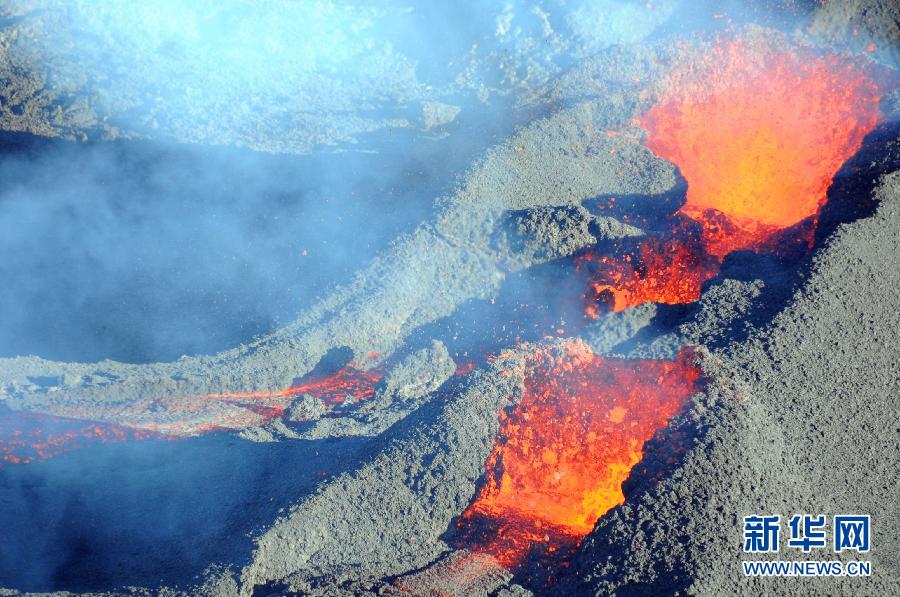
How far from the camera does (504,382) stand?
10008 millimetres

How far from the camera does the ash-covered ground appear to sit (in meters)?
8.33

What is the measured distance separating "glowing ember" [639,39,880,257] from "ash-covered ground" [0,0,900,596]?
7 cm

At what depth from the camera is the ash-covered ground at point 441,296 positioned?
8328 millimetres

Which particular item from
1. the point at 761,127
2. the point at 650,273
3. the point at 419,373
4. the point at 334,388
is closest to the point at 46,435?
the point at 334,388

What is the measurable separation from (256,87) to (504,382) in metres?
11.2

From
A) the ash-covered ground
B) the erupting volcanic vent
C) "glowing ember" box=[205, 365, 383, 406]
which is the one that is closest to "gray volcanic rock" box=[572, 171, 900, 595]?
the ash-covered ground

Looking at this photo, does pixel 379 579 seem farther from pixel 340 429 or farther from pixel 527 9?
pixel 527 9

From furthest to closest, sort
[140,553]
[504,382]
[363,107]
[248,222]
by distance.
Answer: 1. [363,107]
2. [248,222]
3. [504,382]
4. [140,553]

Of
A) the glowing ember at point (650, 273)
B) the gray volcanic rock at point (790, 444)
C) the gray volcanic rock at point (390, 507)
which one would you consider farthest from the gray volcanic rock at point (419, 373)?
the gray volcanic rock at point (790, 444)

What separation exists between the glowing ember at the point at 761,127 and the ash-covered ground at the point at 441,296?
0.07 metres

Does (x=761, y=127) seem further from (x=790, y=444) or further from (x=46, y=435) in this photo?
(x=46, y=435)

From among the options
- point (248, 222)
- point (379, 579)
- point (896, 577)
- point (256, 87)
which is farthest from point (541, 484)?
point (256, 87)

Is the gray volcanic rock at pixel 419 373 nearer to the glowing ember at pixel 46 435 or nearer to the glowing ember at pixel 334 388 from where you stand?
the glowing ember at pixel 334 388

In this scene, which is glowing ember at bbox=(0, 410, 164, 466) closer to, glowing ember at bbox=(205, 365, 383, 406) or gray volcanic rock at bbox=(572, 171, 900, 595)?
glowing ember at bbox=(205, 365, 383, 406)
